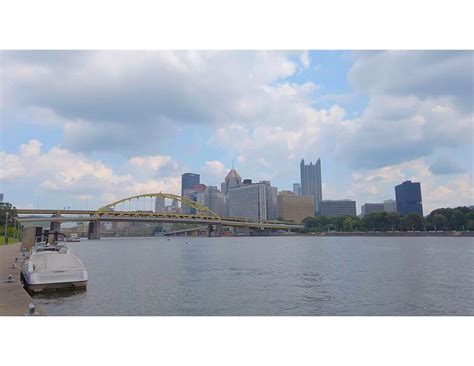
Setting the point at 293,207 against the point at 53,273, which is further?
the point at 293,207

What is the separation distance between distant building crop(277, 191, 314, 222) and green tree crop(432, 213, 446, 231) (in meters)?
76.7

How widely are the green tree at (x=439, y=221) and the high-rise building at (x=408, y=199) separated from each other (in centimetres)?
2989

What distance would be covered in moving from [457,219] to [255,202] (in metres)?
89.0

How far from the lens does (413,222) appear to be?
361 ft

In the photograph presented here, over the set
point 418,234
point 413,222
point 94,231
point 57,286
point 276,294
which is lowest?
point 276,294

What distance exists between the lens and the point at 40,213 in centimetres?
9288

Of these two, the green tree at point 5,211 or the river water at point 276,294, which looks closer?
the river water at point 276,294

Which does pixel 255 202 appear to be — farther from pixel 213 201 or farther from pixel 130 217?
pixel 130 217

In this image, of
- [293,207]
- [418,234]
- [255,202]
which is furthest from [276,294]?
[293,207]

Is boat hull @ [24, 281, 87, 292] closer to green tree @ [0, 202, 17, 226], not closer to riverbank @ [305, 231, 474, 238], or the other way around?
green tree @ [0, 202, 17, 226]

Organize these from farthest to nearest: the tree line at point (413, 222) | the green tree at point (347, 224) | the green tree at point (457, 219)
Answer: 1. the green tree at point (347, 224)
2. the tree line at point (413, 222)
3. the green tree at point (457, 219)

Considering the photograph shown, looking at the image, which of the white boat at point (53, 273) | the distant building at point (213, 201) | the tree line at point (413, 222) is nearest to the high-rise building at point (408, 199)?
the tree line at point (413, 222)

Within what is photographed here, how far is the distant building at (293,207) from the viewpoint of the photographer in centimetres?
18250

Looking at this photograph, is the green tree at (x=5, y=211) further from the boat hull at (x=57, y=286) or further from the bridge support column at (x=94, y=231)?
the boat hull at (x=57, y=286)
